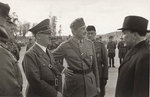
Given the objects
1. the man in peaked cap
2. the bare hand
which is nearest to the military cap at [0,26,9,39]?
the man in peaked cap

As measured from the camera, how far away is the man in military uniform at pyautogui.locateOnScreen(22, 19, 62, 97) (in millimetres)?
4559

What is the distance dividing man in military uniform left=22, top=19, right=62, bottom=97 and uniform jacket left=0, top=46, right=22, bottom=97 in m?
1.29

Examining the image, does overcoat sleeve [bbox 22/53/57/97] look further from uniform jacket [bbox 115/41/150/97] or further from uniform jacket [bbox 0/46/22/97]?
uniform jacket [bbox 0/46/22/97]

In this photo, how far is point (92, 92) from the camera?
5.82 m

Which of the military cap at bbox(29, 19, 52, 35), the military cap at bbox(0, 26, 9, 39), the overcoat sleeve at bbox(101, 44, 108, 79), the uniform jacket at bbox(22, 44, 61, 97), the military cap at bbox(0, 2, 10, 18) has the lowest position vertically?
the overcoat sleeve at bbox(101, 44, 108, 79)

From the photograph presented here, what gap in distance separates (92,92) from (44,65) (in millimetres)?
1411

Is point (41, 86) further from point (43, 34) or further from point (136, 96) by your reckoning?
point (136, 96)

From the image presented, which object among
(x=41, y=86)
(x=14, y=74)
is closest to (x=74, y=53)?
(x=41, y=86)

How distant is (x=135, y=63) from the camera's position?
4031 mm

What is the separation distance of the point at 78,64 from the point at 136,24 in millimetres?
1754

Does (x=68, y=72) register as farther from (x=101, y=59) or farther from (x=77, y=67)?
(x=101, y=59)

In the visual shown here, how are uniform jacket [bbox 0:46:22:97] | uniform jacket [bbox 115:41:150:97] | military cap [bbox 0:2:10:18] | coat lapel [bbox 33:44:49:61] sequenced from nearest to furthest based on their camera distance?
uniform jacket [bbox 0:46:22:97]
military cap [bbox 0:2:10:18]
uniform jacket [bbox 115:41:150:97]
coat lapel [bbox 33:44:49:61]

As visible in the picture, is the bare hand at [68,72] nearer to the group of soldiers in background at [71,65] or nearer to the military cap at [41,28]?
the group of soldiers in background at [71,65]

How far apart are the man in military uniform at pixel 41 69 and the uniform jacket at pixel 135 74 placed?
0.97m
